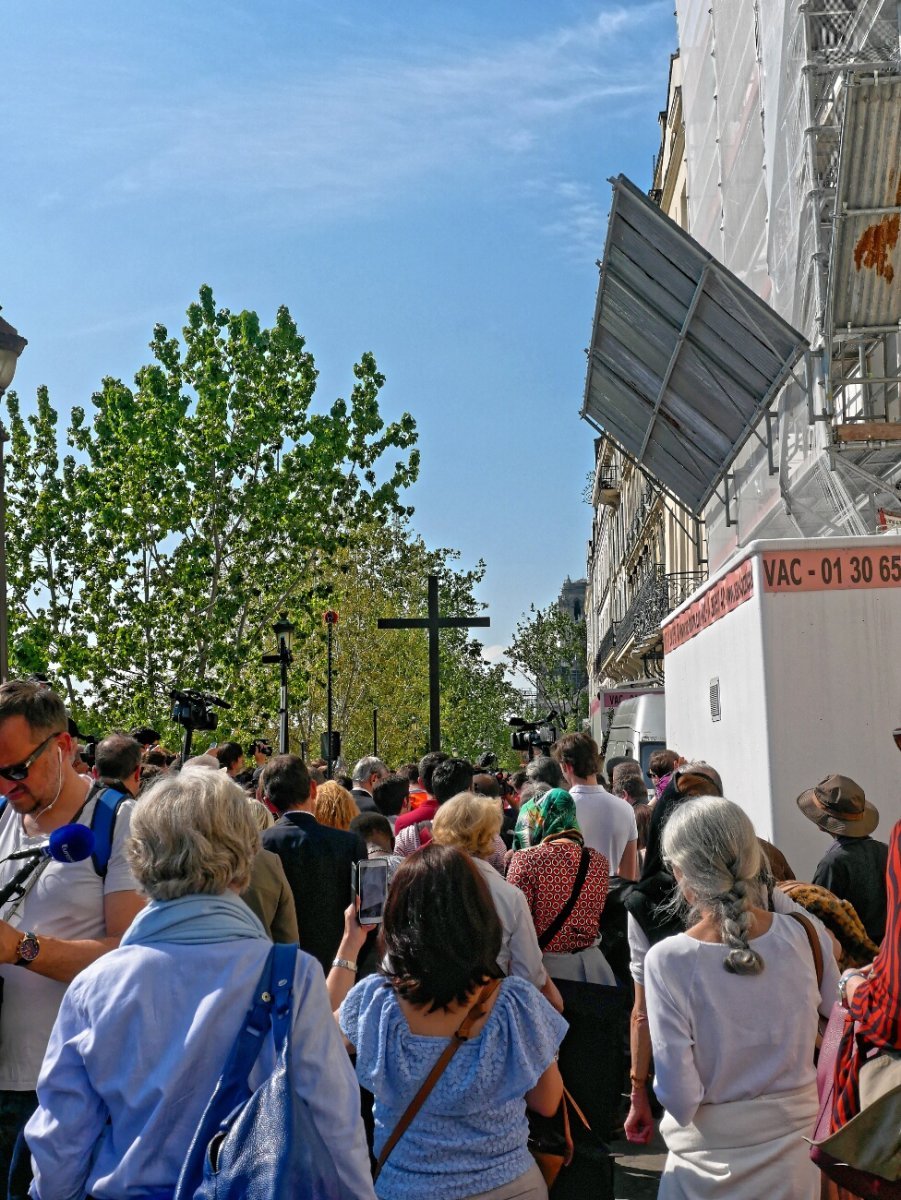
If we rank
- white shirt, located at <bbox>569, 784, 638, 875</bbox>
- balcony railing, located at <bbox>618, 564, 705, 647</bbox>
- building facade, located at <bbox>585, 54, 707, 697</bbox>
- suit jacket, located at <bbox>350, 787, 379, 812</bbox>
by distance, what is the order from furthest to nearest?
building facade, located at <bbox>585, 54, 707, 697</bbox> < balcony railing, located at <bbox>618, 564, 705, 647</bbox> < suit jacket, located at <bbox>350, 787, 379, 812</bbox> < white shirt, located at <bbox>569, 784, 638, 875</bbox>

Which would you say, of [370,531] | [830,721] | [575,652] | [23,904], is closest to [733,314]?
[830,721]

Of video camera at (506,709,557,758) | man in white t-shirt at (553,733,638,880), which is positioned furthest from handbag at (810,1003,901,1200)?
video camera at (506,709,557,758)

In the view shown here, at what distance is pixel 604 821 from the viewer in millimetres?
8047

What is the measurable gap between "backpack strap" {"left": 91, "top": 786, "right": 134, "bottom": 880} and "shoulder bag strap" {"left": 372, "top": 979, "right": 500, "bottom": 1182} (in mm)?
964

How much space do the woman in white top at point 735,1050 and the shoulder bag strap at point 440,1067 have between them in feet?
2.18

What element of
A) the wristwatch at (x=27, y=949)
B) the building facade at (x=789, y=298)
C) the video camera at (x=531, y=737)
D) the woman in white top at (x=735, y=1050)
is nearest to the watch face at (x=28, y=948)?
the wristwatch at (x=27, y=949)

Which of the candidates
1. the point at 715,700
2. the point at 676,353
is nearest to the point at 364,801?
the point at 715,700

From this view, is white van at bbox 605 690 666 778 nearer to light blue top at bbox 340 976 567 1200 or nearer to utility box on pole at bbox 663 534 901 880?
utility box on pole at bbox 663 534 901 880

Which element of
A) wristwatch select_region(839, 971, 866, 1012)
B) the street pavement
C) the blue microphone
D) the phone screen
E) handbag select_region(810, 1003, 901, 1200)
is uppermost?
the blue microphone

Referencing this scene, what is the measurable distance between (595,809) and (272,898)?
304 cm

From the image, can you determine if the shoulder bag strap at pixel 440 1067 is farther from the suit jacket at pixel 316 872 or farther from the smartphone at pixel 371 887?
the suit jacket at pixel 316 872

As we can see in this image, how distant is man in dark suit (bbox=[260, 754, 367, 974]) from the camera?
20.3 ft

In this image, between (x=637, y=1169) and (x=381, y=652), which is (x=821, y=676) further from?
(x=381, y=652)

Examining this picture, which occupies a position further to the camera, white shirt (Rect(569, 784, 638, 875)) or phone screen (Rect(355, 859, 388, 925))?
white shirt (Rect(569, 784, 638, 875))
